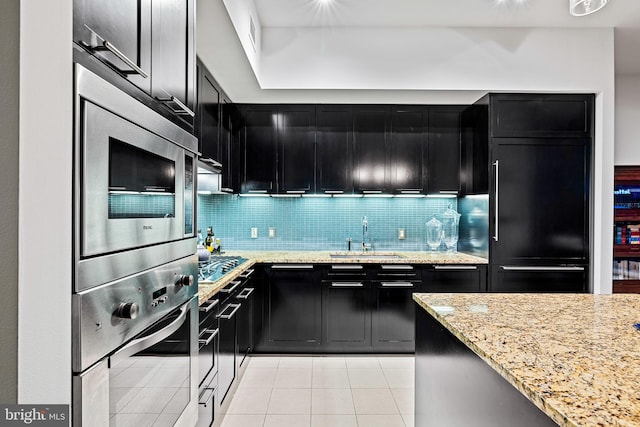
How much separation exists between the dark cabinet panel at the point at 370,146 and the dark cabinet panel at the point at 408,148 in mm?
74

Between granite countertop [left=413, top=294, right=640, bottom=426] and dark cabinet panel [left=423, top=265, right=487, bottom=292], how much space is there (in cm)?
171

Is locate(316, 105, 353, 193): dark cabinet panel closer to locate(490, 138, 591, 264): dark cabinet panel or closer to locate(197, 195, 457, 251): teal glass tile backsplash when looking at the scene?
locate(197, 195, 457, 251): teal glass tile backsplash

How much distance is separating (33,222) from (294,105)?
3573 millimetres

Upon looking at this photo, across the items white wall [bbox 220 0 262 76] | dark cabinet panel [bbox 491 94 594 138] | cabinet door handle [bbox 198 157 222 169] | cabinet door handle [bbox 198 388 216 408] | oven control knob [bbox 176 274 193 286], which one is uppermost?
white wall [bbox 220 0 262 76]

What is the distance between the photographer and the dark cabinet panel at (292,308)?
374 centimetres

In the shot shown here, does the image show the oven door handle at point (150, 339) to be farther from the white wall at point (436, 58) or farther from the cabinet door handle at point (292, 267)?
the white wall at point (436, 58)

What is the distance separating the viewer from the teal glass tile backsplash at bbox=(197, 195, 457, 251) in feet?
14.4

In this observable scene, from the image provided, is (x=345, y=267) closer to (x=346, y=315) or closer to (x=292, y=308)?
(x=346, y=315)

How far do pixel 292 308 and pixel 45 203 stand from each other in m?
3.16

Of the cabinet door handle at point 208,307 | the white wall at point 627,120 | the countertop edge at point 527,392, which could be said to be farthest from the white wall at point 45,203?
the white wall at point 627,120

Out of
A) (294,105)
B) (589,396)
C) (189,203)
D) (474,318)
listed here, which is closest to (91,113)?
(189,203)

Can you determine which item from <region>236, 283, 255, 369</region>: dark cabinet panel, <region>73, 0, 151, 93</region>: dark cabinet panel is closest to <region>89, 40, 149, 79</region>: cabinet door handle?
<region>73, 0, 151, 93</region>: dark cabinet panel

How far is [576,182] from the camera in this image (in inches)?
144

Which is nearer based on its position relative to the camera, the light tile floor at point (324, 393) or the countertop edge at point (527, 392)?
the countertop edge at point (527, 392)
